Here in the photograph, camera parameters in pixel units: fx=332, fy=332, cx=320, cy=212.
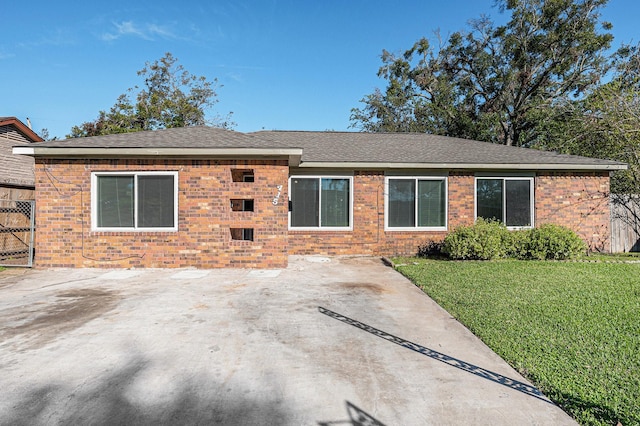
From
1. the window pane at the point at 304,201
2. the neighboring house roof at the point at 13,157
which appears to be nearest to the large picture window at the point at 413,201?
the window pane at the point at 304,201

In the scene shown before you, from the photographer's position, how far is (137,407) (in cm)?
246

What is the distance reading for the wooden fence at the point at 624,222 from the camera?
10562 millimetres

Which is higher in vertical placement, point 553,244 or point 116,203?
point 116,203

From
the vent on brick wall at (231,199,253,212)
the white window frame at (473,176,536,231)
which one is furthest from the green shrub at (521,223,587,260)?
the vent on brick wall at (231,199,253,212)

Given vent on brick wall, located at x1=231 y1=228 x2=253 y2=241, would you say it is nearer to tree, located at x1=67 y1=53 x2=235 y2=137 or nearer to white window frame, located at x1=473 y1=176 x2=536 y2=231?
white window frame, located at x1=473 y1=176 x2=536 y2=231

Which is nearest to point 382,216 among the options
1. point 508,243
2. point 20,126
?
point 508,243

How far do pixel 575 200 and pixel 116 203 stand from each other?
503 inches

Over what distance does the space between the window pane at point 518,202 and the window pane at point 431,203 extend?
6.45ft

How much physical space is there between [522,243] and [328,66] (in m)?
16.9

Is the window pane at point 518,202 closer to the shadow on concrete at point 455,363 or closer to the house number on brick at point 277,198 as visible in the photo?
the house number on brick at point 277,198

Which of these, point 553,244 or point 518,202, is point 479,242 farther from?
point 518,202

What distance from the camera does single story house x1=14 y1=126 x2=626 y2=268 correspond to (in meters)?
7.71

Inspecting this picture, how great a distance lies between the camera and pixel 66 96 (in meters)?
17.9

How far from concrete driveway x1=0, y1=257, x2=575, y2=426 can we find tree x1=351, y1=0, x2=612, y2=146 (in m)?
21.0
